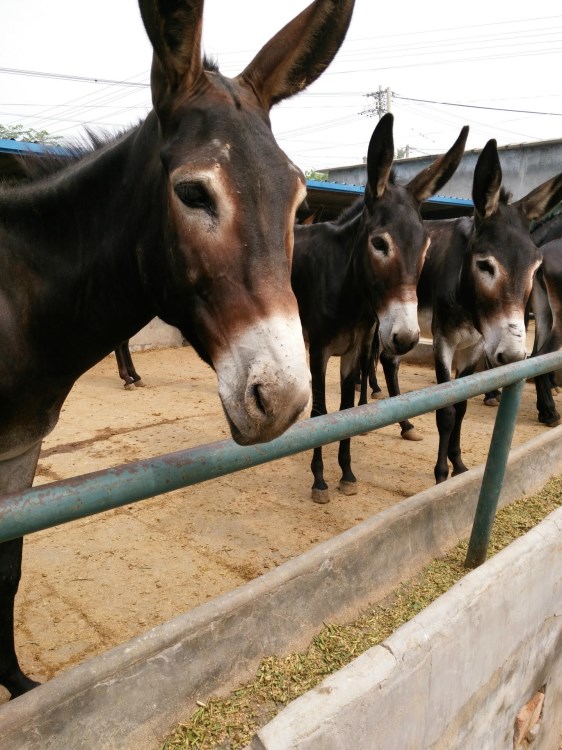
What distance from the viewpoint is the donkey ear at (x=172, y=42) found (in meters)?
1.26

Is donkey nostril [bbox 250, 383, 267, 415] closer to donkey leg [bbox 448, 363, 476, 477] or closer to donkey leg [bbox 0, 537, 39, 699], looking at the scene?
donkey leg [bbox 0, 537, 39, 699]

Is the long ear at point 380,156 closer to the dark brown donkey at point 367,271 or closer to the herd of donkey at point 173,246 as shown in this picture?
the dark brown donkey at point 367,271

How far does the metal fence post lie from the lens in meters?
2.32

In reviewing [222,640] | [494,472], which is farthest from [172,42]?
[494,472]

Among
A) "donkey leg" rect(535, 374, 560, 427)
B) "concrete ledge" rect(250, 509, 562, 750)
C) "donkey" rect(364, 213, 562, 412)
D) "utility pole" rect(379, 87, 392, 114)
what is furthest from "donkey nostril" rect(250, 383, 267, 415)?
"utility pole" rect(379, 87, 392, 114)

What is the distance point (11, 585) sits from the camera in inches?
80.2

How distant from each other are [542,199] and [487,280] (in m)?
0.76

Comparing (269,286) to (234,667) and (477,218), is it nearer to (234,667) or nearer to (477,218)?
(234,667)

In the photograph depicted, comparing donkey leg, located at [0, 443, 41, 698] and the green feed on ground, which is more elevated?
donkey leg, located at [0, 443, 41, 698]

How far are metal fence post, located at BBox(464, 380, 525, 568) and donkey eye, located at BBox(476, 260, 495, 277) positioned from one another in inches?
64.0

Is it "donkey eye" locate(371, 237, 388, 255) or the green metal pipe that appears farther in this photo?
"donkey eye" locate(371, 237, 388, 255)

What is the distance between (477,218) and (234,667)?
11.2 ft

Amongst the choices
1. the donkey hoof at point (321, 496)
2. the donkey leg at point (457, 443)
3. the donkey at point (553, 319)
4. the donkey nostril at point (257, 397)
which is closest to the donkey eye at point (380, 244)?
the donkey leg at point (457, 443)

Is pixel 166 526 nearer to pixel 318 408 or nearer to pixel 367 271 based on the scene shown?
pixel 318 408
